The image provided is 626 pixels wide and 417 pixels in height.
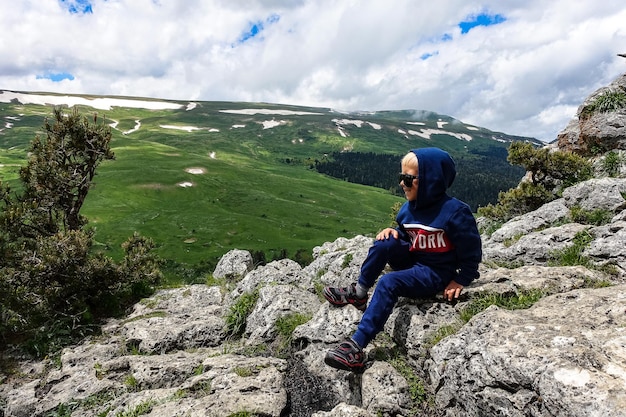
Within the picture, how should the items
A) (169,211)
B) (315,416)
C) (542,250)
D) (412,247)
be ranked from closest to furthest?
(315,416) → (412,247) → (542,250) → (169,211)

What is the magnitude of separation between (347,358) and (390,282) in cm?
179

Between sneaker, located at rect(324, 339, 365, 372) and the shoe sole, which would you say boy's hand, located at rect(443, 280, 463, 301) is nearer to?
sneaker, located at rect(324, 339, 365, 372)

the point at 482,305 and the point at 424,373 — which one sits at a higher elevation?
the point at 482,305

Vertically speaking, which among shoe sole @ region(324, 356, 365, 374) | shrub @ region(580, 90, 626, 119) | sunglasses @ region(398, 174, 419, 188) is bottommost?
shoe sole @ region(324, 356, 365, 374)

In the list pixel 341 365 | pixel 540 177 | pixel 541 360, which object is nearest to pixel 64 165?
pixel 341 365

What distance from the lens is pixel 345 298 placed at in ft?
30.8

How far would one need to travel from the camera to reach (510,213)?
24.9m

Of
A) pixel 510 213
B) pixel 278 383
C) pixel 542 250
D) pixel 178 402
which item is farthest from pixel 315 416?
pixel 510 213

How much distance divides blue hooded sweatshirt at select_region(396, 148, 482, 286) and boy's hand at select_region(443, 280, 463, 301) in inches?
4.4

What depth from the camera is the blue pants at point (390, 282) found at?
759cm

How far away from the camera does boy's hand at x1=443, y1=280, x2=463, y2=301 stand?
802cm

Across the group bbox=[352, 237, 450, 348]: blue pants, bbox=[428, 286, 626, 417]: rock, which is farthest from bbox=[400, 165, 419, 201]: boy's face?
bbox=[428, 286, 626, 417]: rock

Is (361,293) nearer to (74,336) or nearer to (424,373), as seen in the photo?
(424,373)

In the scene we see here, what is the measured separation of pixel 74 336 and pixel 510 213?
1006 inches
